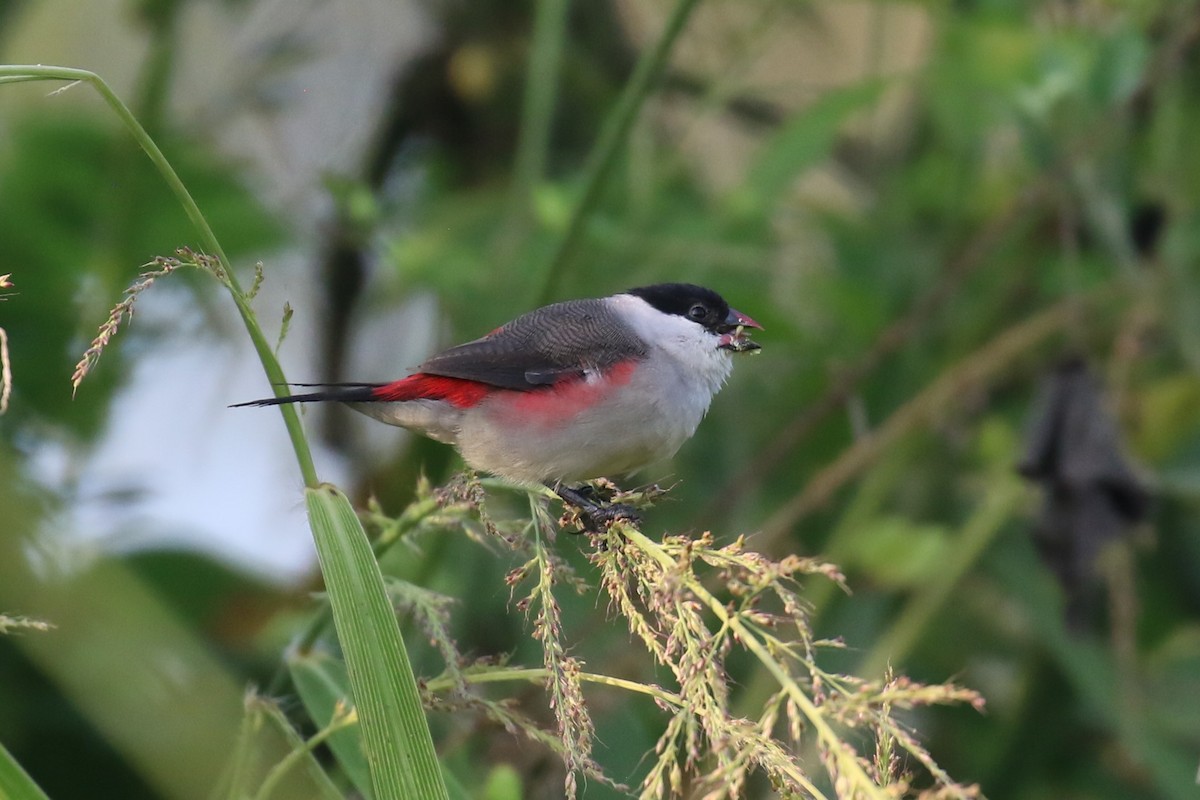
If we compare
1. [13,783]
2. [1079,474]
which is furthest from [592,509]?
[1079,474]

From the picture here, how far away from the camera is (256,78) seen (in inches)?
154

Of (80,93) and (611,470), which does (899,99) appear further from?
(611,470)

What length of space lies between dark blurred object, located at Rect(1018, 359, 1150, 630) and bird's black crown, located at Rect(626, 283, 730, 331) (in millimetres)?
976

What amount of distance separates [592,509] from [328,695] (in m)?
0.41

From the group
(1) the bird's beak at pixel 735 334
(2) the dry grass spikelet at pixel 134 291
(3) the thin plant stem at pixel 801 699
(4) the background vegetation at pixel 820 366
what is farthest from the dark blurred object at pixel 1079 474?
(2) the dry grass spikelet at pixel 134 291

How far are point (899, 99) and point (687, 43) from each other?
79 cm

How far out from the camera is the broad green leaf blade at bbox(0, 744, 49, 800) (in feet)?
3.62

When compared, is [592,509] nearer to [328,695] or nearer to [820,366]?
[328,695]

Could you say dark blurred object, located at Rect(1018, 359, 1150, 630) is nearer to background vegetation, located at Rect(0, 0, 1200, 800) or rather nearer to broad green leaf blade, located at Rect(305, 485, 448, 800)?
background vegetation, located at Rect(0, 0, 1200, 800)

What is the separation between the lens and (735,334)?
2.11 metres

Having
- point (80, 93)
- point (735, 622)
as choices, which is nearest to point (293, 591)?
point (80, 93)

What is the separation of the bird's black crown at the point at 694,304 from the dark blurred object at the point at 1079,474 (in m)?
0.98

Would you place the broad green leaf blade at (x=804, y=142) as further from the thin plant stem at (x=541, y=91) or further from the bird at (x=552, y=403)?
the bird at (x=552, y=403)

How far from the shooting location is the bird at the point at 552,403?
5.96 ft
